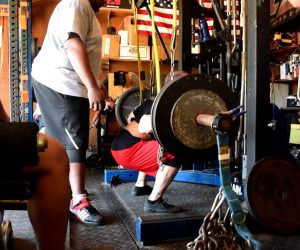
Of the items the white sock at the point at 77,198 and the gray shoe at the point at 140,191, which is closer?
the white sock at the point at 77,198

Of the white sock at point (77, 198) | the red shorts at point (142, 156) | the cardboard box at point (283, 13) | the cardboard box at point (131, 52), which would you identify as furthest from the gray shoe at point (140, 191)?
the cardboard box at point (131, 52)

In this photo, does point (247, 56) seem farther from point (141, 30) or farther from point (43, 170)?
point (141, 30)

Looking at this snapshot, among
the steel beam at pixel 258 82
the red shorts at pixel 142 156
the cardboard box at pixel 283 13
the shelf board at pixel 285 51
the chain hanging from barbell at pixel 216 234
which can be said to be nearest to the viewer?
the chain hanging from barbell at pixel 216 234

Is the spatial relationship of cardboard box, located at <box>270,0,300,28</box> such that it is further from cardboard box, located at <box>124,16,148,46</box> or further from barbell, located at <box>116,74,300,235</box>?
barbell, located at <box>116,74,300,235</box>

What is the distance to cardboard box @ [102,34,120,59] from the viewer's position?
14.6 feet

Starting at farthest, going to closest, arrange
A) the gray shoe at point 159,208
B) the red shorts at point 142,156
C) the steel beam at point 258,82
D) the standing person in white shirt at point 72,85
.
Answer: the red shorts at point 142,156 → the gray shoe at point 159,208 → the standing person in white shirt at point 72,85 → the steel beam at point 258,82

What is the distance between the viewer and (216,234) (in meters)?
1.08

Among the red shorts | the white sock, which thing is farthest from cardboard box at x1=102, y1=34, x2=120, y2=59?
the white sock

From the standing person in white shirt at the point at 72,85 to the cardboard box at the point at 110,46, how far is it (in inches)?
106

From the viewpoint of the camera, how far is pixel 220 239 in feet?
3.50

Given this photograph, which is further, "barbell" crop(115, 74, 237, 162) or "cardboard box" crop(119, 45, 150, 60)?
"cardboard box" crop(119, 45, 150, 60)

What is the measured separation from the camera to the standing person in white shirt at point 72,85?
166cm

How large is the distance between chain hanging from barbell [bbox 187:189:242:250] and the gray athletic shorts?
819 millimetres

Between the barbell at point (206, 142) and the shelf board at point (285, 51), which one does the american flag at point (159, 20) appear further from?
the barbell at point (206, 142)
